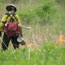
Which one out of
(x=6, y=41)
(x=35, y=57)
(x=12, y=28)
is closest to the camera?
(x=35, y=57)

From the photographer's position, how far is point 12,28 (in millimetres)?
5770

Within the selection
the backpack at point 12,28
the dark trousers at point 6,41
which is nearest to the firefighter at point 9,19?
the dark trousers at point 6,41

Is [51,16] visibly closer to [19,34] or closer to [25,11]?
[25,11]

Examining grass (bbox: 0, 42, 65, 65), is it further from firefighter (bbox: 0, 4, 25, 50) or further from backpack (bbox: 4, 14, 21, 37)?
firefighter (bbox: 0, 4, 25, 50)

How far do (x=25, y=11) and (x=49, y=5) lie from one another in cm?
165

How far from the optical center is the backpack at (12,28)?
5.76 meters

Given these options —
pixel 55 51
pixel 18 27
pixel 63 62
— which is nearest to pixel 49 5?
pixel 18 27

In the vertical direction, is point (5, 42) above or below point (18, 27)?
below

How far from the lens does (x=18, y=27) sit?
5.93 metres

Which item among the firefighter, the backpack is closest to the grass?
the backpack

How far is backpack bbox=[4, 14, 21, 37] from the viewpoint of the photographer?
5758mm

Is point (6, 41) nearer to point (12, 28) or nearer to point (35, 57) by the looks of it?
point (12, 28)

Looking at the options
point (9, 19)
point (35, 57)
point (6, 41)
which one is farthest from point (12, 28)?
point (35, 57)

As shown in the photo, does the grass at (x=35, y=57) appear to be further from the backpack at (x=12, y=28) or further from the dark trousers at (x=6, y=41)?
the dark trousers at (x=6, y=41)
